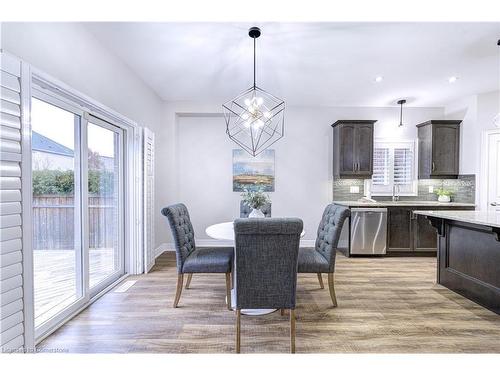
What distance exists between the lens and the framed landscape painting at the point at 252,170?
15.2ft

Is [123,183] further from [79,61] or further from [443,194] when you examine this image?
[443,194]

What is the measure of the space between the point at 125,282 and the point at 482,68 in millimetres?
5238

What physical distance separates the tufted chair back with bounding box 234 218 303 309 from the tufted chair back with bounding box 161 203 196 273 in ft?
3.04

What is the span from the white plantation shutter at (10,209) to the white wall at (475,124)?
5732mm

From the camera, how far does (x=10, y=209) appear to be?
146 cm

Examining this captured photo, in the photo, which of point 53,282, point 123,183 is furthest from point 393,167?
point 53,282

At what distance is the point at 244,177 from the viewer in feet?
15.2

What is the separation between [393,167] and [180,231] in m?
4.13

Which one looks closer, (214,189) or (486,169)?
(486,169)

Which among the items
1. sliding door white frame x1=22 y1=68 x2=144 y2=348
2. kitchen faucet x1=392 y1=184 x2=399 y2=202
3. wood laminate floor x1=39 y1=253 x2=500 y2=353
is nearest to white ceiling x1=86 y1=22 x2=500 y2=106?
sliding door white frame x1=22 y1=68 x2=144 y2=348

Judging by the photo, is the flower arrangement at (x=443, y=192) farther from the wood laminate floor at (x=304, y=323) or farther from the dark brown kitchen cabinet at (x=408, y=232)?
the wood laminate floor at (x=304, y=323)
